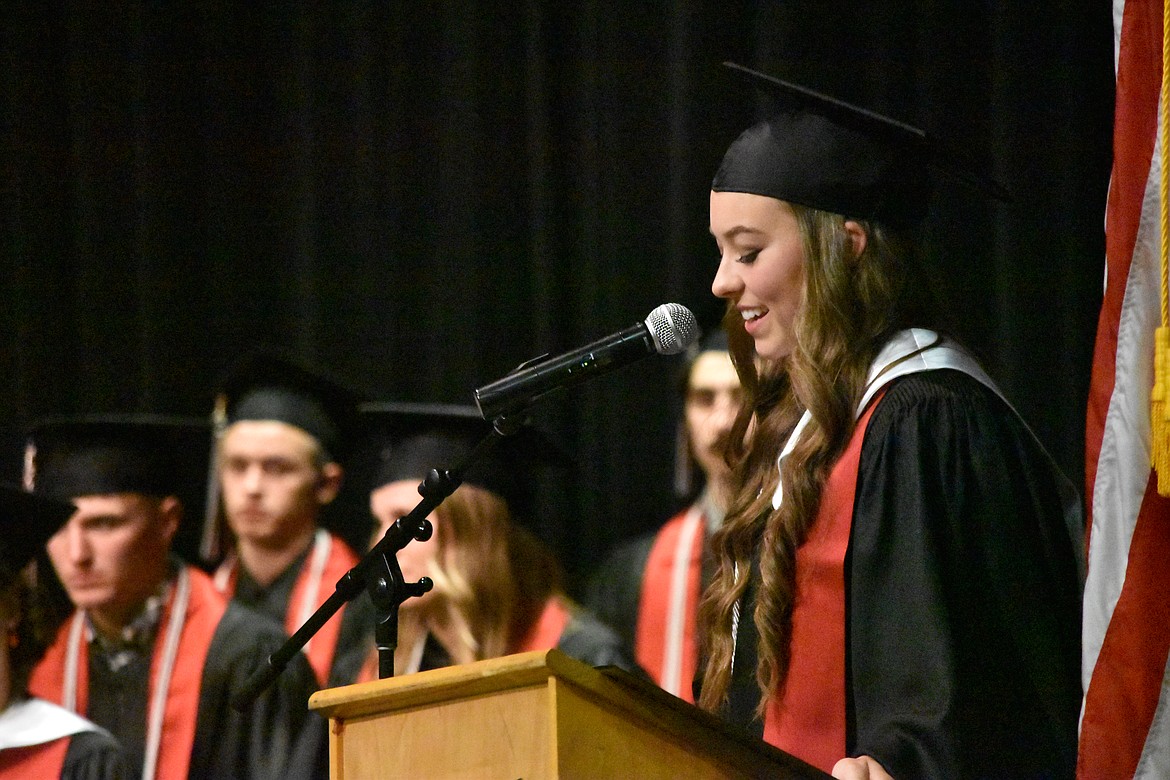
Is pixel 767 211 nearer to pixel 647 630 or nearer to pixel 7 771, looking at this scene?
pixel 647 630

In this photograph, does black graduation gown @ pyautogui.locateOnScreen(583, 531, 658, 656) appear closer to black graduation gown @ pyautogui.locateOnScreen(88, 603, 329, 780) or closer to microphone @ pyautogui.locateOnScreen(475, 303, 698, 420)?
black graduation gown @ pyautogui.locateOnScreen(88, 603, 329, 780)

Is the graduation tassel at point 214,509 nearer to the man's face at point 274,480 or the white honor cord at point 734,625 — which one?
the man's face at point 274,480

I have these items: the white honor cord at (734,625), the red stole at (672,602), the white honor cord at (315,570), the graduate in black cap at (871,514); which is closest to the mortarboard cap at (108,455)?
the white honor cord at (315,570)

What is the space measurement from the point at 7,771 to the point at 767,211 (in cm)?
374

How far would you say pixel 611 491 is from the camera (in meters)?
5.07

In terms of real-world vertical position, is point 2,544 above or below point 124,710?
above

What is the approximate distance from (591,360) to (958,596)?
603 mm

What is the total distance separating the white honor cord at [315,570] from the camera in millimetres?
5324

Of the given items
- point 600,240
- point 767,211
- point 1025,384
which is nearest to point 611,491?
point 600,240

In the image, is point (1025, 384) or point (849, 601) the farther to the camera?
point (1025, 384)

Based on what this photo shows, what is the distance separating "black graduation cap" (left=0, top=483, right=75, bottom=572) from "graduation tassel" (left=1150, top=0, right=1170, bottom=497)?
398 cm

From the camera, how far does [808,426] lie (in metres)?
2.30

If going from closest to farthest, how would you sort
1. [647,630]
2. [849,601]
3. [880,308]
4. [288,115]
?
[849,601]
[880,308]
[647,630]
[288,115]

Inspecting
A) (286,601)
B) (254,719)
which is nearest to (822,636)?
(254,719)
